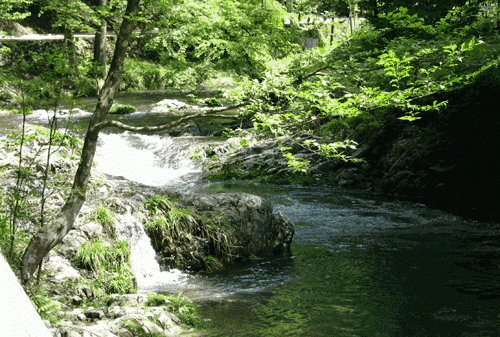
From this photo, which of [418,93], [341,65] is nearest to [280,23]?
[341,65]

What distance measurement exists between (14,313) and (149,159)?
530 inches

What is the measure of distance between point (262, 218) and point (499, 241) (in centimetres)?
457

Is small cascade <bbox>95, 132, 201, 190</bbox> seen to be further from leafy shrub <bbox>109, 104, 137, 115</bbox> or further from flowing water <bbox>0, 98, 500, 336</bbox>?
flowing water <bbox>0, 98, 500, 336</bbox>

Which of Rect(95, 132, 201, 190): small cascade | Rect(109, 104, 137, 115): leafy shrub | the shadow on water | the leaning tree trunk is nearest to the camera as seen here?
the leaning tree trunk

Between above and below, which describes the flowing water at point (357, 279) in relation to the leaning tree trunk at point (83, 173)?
below

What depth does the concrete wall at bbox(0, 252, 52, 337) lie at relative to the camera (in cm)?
142

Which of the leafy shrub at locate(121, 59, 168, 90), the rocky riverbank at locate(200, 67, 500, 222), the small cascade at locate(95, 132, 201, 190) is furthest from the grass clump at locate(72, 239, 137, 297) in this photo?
the leafy shrub at locate(121, 59, 168, 90)

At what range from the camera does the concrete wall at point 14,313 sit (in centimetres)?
142

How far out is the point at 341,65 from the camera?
482 centimetres

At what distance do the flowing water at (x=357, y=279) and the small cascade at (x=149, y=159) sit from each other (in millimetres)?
4057

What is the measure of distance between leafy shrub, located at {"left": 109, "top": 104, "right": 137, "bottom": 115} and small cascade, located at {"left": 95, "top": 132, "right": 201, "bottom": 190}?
285 cm

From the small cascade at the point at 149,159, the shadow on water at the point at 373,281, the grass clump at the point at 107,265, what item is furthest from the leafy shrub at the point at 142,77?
the grass clump at the point at 107,265

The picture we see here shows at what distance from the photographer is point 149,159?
1466cm

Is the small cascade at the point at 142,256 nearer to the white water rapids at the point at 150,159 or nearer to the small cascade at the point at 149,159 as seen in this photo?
the white water rapids at the point at 150,159
